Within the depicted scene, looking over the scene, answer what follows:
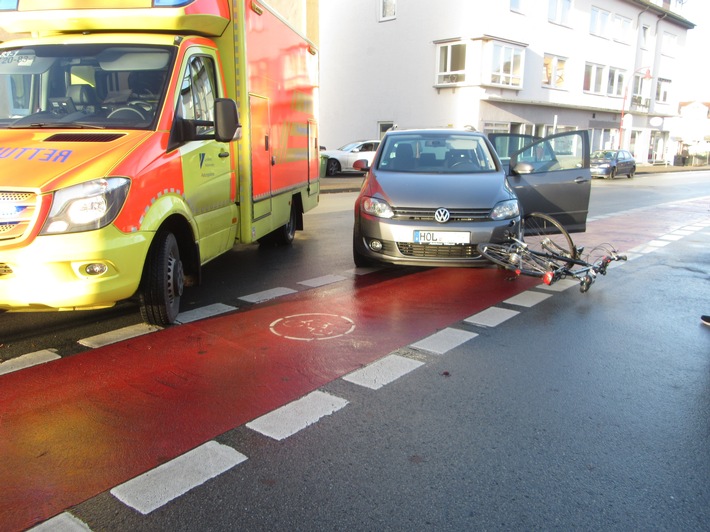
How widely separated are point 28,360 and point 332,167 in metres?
22.6

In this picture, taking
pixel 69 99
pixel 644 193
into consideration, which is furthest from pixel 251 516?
pixel 644 193

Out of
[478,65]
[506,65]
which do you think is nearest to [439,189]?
[478,65]

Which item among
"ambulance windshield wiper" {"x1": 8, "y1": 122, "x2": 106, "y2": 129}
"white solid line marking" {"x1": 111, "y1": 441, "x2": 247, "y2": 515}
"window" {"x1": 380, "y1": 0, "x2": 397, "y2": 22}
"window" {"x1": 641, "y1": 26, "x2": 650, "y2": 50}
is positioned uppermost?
"window" {"x1": 641, "y1": 26, "x2": 650, "y2": 50}

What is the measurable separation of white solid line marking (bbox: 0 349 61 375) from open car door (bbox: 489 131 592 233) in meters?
5.67

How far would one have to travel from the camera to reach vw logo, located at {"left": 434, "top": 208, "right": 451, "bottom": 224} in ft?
20.2

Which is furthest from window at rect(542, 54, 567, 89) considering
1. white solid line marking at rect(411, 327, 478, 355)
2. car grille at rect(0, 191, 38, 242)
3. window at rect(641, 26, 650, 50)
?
car grille at rect(0, 191, 38, 242)

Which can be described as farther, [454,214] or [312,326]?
[454,214]

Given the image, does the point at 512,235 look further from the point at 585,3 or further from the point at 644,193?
the point at 585,3

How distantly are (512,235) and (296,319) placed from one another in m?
2.57

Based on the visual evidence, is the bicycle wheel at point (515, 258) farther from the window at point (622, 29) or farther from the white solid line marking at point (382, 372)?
the window at point (622, 29)

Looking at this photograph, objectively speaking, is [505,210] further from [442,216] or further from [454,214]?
[442,216]

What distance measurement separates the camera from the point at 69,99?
488 cm

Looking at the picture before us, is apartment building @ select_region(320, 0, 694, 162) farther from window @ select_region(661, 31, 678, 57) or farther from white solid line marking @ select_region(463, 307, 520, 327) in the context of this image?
white solid line marking @ select_region(463, 307, 520, 327)

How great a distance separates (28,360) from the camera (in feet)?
13.7
